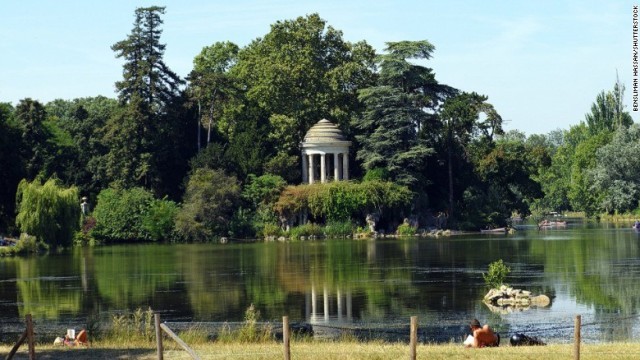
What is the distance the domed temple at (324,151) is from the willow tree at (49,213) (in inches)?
1024

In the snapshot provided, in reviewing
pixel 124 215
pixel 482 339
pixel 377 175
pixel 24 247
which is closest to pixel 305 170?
pixel 377 175

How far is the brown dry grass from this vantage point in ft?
76.3

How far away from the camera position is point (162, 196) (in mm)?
96062

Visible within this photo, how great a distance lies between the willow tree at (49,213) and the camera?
2869 inches

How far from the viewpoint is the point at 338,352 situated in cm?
2380

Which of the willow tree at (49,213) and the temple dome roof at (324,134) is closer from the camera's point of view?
the willow tree at (49,213)

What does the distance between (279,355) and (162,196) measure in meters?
73.7

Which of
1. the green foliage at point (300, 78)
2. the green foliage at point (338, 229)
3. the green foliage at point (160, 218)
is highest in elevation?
the green foliage at point (300, 78)

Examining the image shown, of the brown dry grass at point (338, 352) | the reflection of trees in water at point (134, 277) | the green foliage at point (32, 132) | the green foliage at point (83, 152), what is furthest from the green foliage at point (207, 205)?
the brown dry grass at point (338, 352)

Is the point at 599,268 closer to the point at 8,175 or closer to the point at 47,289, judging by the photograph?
the point at 47,289

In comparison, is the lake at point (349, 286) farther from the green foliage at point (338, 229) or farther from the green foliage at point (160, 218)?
the green foliage at point (338, 229)

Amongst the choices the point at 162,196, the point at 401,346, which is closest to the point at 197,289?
→ the point at 401,346

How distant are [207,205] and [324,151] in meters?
11.7

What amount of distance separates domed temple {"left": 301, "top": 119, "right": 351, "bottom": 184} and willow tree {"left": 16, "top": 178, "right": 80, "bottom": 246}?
2602cm
